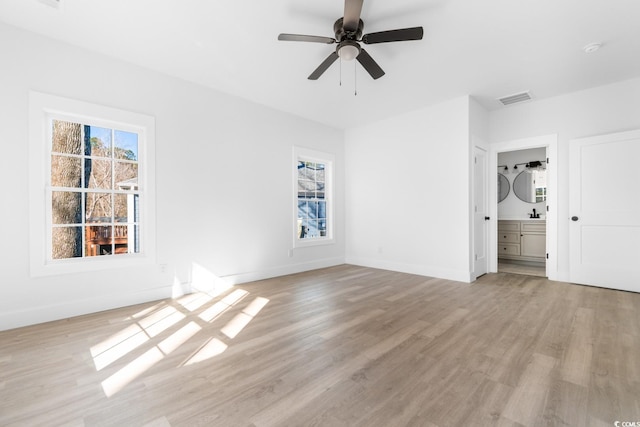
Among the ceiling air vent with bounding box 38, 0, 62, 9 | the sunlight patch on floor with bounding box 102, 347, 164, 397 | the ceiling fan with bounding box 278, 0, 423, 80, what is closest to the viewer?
the sunlight patch on floor with bounding box 102, 347, 164, 397

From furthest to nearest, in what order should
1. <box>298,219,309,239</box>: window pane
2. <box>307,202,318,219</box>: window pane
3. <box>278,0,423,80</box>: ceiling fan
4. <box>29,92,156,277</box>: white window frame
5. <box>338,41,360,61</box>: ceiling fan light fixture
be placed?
<box>307,202,318,219</box>: window pane
<box>298,219,309,239</box>: window pane
<box>29,92,156,277</box>: white window frame
<box>338,41,360,61</box>: ceiling fan light fixture
<box>278,0,423,80</box>: ceiling fan

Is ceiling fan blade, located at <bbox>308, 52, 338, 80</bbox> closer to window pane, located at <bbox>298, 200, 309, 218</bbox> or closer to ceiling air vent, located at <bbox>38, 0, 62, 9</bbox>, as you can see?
ceiling air vent, located at <bbox>38, 0, 62, 9</bbox>

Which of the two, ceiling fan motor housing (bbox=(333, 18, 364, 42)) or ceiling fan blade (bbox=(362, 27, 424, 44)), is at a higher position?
ceiling fan motor housing (bbox=(333, 18, 364, 42))

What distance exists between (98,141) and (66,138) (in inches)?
11.1

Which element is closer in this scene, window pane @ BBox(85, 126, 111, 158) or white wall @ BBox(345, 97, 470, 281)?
window pane @ BBox(85, 126, 111, 158)

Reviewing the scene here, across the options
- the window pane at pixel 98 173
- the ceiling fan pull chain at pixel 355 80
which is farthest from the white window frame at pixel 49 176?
the ceiling fan pull chain at pixel 355 80

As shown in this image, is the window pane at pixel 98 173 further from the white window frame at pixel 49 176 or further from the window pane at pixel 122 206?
the white window frame at pixel 49 176

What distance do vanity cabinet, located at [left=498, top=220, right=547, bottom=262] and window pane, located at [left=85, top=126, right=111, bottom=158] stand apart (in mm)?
7209

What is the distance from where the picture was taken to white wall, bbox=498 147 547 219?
6.03 m

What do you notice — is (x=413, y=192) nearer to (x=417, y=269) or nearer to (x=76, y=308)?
(x=417, y=269)

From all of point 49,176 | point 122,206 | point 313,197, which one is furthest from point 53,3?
point 313,197

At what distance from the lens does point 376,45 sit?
2.98 m

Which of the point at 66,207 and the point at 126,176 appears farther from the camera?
the point at 126,176

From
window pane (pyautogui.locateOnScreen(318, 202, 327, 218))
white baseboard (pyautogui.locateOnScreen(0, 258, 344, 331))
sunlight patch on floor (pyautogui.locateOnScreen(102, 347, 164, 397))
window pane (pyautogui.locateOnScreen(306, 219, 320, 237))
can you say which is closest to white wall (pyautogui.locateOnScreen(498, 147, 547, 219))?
window pane (pyautogui.locateOnScreen(318, 202, 327, 218))
